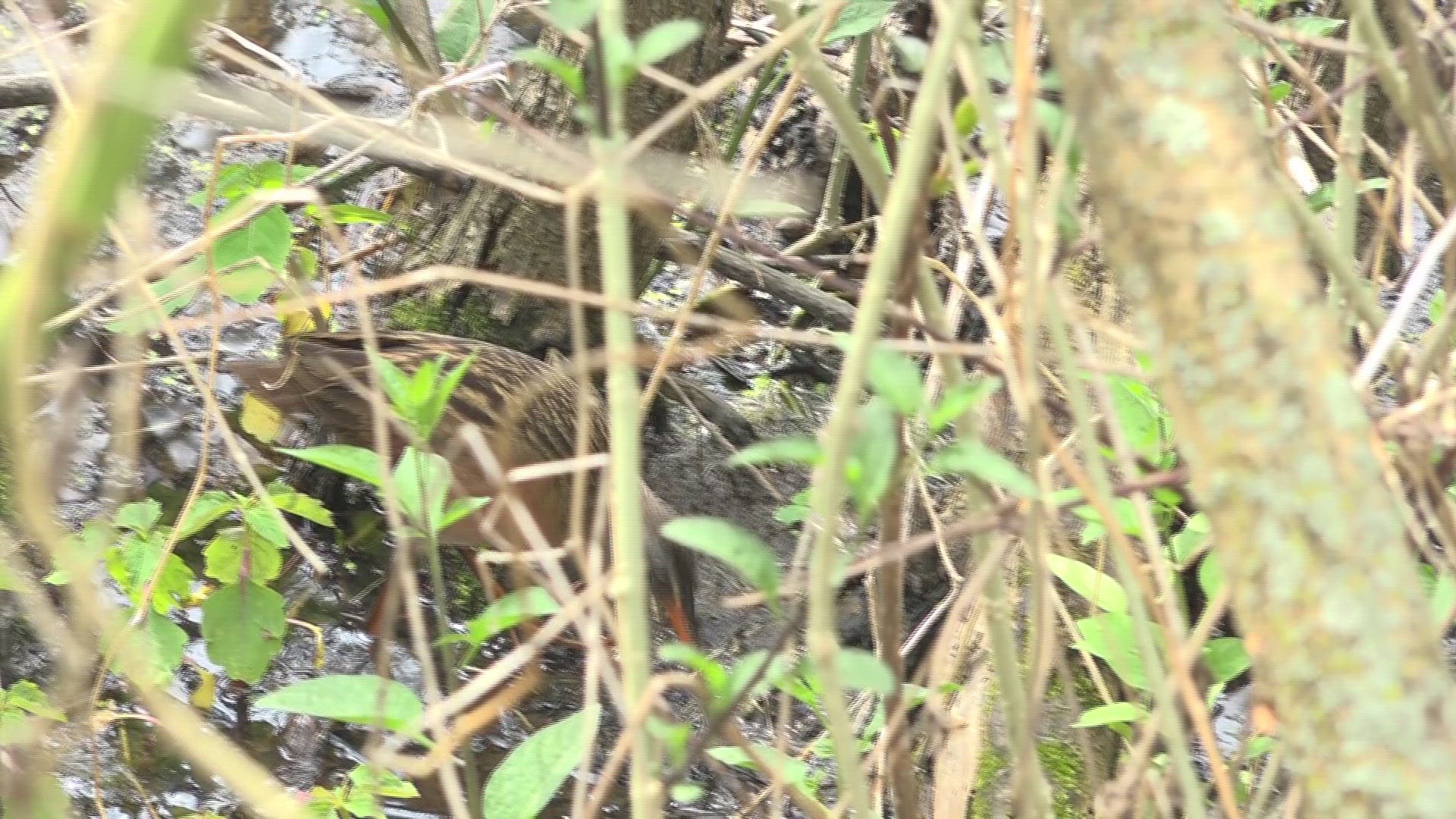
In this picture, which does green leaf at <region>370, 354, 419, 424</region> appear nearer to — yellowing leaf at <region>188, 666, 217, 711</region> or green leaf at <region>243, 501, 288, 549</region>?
green leaf at <region>243, 501, 288, 549</region>

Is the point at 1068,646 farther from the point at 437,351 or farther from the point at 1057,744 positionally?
the point at 437,351

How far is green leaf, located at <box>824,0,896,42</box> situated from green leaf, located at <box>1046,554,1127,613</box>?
0.84m

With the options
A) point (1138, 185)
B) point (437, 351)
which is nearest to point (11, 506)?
point (437, 351)

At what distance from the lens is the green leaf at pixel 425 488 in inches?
59.8

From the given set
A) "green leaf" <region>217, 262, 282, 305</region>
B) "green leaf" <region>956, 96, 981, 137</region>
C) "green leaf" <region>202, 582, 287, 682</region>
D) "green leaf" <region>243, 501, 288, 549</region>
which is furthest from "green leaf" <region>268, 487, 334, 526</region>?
"green leaf" <region>956, 96, 981, 137</region>

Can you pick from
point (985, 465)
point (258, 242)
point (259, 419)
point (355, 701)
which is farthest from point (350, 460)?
point (259, 419)

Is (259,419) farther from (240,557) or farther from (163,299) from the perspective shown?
(163,299)

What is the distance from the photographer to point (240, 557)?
275 centimetres

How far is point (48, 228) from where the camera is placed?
2.63 ft

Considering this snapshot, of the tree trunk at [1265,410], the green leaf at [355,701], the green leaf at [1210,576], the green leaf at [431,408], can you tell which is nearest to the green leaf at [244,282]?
the green leaf at [431,408]

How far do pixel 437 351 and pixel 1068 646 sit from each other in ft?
6.14

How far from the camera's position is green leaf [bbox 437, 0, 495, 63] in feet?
10.7

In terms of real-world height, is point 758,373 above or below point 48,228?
below

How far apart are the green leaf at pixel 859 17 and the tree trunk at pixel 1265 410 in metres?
1.10
